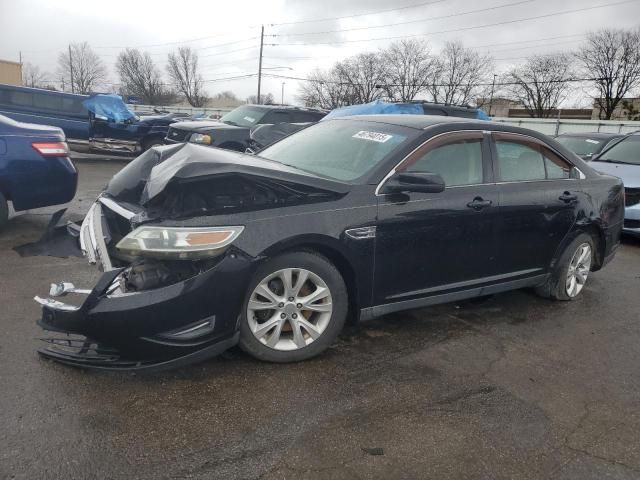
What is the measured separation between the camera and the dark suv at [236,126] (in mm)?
10602

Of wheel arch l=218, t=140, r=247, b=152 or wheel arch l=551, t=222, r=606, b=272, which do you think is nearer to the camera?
wheel arch l=551, t=222, r=606, b=272

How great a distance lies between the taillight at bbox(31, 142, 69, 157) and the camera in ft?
19.0

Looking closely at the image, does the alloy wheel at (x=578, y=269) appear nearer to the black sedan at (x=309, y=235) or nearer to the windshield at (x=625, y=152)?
the black sedan at (x=309, y=235)

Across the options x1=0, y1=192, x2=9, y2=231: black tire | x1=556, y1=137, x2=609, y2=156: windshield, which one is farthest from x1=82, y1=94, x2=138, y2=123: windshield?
x1=556, y1=137, x2=609, y2=156: windshield

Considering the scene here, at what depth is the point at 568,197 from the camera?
176 inches

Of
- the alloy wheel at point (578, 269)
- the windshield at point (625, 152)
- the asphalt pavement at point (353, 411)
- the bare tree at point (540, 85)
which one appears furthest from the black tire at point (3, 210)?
the bare tree at point (540, 85)

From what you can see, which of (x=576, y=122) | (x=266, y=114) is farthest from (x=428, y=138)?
(x=576, y=122)

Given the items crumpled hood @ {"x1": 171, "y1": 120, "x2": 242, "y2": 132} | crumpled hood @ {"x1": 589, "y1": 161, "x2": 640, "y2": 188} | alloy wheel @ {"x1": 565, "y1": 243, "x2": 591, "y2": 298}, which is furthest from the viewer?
crumpled hood @ {"x1": 171, "y1": 120, "x2": 242, "y2": 132}

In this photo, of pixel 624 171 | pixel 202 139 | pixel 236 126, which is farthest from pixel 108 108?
pixel 624 171

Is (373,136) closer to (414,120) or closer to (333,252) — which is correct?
(414,120)

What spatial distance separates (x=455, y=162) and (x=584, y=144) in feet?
27.9

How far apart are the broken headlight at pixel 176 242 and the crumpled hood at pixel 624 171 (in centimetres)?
644

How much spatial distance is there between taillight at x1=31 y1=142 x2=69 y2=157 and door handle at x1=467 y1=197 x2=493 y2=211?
15.6ft

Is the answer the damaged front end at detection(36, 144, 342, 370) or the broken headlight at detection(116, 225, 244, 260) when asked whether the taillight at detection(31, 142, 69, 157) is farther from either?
the broken headlight at detection(116, 225, 244, 260)
